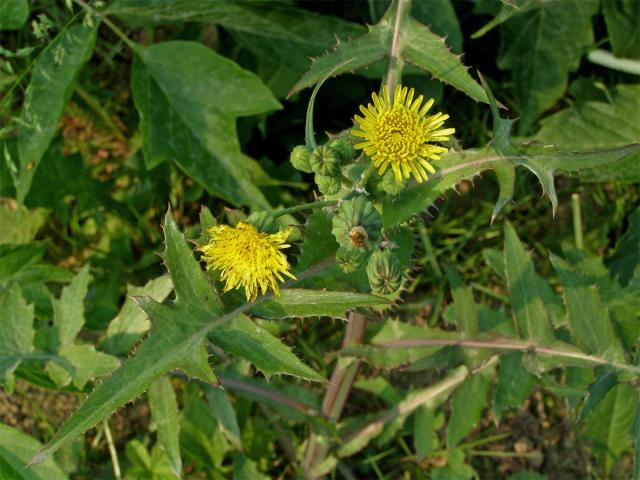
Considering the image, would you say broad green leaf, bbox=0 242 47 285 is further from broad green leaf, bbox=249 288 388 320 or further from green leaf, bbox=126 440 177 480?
broad green leaf, bbox=249 288 388 320

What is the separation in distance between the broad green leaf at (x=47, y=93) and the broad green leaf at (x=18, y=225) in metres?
1.21

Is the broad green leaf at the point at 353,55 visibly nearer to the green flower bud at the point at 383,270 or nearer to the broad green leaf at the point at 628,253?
the green flower bud at the point at 383,270

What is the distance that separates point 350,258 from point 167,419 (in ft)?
4.67

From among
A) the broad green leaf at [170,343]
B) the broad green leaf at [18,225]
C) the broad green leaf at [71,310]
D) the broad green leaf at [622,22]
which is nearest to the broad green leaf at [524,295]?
the broad green leaf at [170,343]

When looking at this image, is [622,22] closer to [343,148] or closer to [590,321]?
[590,321]

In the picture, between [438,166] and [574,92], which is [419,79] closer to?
[574,92]

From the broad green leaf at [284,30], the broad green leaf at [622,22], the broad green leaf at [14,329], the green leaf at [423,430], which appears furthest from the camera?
the broad green leaf at [622,22]

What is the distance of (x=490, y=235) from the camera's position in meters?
4.84

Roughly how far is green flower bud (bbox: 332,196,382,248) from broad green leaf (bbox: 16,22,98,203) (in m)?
1.73

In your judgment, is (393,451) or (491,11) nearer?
(491,11)

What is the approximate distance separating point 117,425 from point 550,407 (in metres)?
2.88

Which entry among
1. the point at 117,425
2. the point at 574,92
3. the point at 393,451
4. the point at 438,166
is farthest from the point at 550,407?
the point at 117,425

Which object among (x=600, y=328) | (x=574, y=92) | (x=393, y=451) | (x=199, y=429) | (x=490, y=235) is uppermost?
(x=574, y=92)

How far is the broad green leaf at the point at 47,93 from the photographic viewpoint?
351 centimetres
